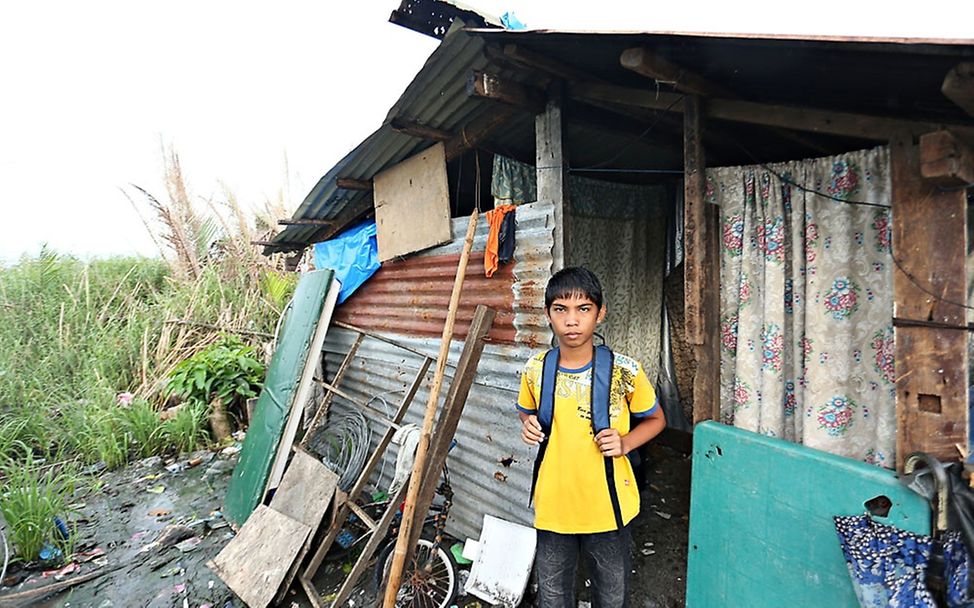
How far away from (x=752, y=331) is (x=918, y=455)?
37.6 inches

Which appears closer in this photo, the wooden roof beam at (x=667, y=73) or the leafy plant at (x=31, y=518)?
the wooden roof beam at (x=667, y=73)

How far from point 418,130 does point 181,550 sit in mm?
4537

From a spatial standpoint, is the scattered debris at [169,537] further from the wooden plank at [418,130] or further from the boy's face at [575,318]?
the boy's face at [575,318]

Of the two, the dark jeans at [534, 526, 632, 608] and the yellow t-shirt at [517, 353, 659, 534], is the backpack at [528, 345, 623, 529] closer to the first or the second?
the yellow t-shirt at [517, 353, 659, 534]

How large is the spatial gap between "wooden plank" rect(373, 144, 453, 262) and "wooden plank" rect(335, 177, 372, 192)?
166mm

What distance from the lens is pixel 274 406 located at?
4.62m

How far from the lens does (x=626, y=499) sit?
2014mm

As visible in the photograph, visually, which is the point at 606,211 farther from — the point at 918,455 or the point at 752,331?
the point at 918,455

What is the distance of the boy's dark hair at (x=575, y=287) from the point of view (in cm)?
199

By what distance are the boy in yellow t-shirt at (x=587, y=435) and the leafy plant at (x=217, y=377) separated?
253 inches

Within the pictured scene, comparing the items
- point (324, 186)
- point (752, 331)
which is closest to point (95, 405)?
point (324, 186)

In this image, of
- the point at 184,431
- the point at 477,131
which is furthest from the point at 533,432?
the point at 184,431

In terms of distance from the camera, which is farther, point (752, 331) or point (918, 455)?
point (752, 331)

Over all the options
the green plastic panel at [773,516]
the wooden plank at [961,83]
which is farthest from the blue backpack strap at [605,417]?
the wooden plank at [961,83]
